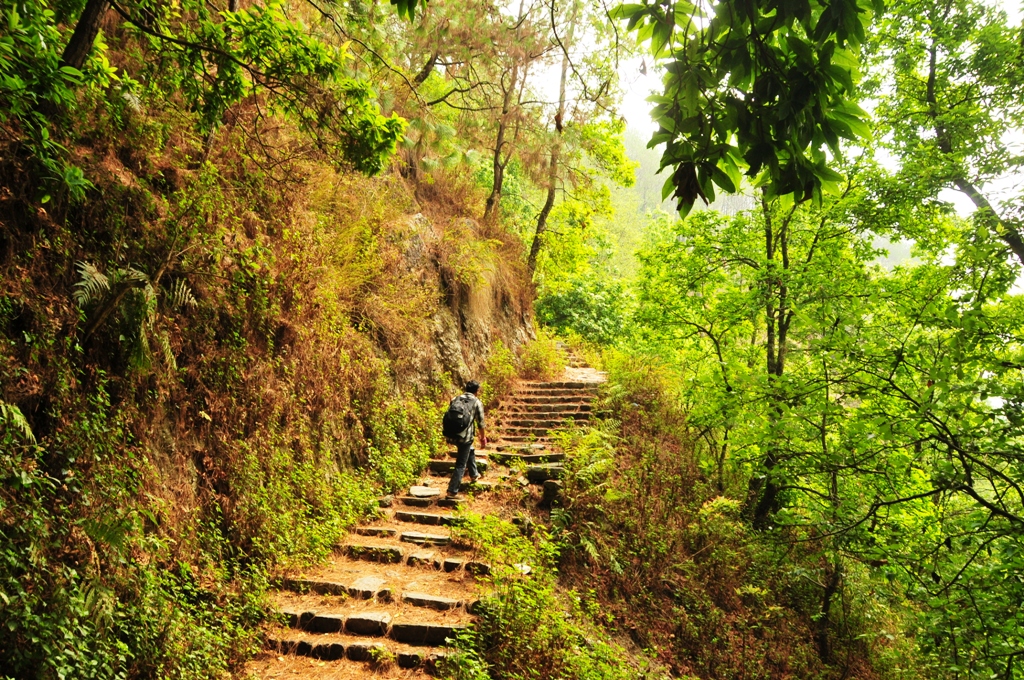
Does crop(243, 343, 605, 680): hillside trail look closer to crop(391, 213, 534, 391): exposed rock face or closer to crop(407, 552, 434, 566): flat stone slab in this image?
crop(407, 552, 434, 566): flat stone slab

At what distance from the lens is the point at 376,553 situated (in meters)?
6.24

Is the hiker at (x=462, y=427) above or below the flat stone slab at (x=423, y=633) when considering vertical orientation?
above

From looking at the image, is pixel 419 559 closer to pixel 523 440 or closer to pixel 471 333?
pixel 523 440

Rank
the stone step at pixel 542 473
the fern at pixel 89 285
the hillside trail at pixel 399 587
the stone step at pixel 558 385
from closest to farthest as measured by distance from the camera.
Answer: the fern at pixel 89 285 → the hillside trail at pixel 399 587 → the stone step at pixel 542 473 → the stone step at pixel 558 385

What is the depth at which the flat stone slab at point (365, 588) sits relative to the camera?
17.5 feet

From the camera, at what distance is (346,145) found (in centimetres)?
418

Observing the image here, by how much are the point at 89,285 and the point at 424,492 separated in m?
5.10

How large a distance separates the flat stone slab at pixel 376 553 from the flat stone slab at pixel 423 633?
53.9 inches

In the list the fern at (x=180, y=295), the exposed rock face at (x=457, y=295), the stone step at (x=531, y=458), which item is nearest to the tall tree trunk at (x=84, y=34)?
the fern at (x=180, y=295)

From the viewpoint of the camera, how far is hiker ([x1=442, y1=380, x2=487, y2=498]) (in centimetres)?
775

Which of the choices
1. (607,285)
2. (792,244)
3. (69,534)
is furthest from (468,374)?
(607,285)

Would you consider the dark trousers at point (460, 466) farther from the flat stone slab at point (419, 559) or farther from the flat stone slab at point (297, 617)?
the flat stone slab at point (297, 617)

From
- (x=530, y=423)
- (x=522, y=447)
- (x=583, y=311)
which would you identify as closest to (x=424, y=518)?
(x=522, y=447)

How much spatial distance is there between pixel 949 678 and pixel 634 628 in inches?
158
